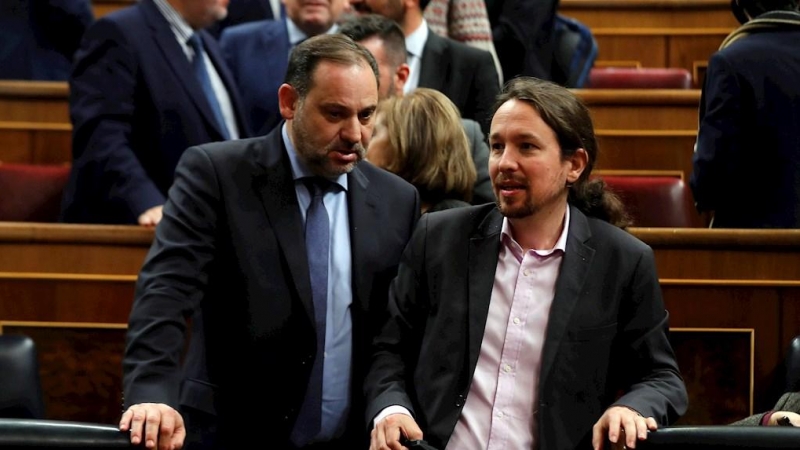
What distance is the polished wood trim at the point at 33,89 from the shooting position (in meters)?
3.22

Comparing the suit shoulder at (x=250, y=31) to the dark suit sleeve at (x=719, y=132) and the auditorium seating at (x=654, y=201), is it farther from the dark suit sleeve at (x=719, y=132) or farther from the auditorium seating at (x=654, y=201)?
the dark suit sleeve at (x=719, y=132)

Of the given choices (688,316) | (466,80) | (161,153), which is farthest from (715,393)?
(161,153)

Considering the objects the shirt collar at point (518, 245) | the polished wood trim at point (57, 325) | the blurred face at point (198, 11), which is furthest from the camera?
the blurred face at point (198, 11)

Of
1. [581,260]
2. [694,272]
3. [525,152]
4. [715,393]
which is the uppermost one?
[525,152]

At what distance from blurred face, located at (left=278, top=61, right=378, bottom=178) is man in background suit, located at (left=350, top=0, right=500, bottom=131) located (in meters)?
0.98

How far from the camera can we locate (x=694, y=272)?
2299mm

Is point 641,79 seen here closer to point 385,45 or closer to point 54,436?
point 385,45

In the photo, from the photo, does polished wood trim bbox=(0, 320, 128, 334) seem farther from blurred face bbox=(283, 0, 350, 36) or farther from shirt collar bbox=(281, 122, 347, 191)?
blurred face bbox=(283, 0, 350, 36)

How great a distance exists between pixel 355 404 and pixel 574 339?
0.32 meters

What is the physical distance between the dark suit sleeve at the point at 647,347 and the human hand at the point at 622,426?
0.20 feet

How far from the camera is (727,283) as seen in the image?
2.27 metres

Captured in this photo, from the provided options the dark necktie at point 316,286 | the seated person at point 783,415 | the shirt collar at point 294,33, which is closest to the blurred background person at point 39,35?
the shirt collar at point 294,33

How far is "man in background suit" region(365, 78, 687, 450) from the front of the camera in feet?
5.24

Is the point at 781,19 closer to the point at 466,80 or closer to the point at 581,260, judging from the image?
the point at 466,80
